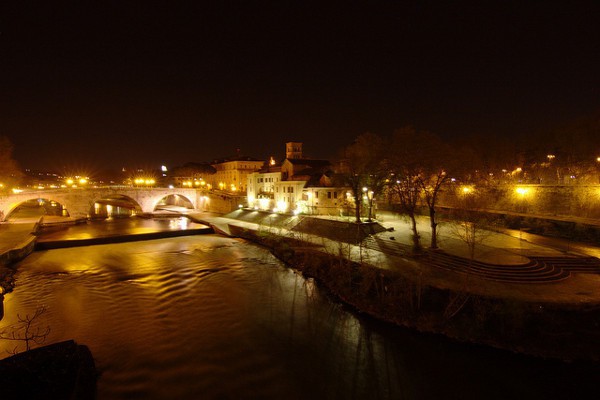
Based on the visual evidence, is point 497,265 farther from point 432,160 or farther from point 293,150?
point 293,150

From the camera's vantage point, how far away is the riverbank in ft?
43.3

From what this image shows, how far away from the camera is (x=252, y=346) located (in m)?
14.3

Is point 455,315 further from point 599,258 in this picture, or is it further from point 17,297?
point 17,297

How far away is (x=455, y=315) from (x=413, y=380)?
4.34 meters

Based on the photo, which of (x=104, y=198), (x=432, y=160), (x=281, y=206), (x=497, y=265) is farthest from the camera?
(x=104, y=198)

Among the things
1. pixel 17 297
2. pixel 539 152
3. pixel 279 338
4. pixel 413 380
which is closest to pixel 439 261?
pixel 413 380

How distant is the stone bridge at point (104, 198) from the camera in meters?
41.9

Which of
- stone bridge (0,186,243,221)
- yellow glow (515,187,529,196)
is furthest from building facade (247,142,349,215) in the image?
yellow glow (515,187,529,196)

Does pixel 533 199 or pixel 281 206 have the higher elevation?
pixel 533 199

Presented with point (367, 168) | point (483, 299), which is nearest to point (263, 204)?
point (367, 168)

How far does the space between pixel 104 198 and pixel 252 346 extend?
4831cm

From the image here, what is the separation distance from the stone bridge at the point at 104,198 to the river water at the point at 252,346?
24113mm

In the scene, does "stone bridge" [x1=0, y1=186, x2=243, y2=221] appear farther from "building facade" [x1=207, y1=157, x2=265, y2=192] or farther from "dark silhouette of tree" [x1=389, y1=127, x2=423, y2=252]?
"dark silhouette of tree" [x1=389, y1=127, x2=423, y2=252]

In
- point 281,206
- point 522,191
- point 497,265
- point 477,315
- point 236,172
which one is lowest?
point 477,315
